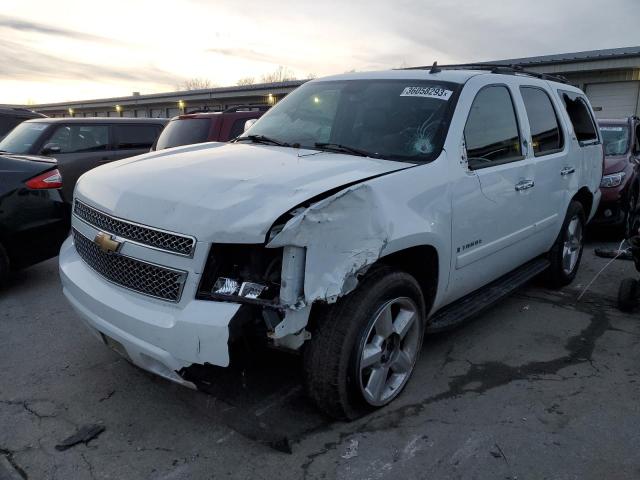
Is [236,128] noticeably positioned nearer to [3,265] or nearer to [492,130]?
[3,265]

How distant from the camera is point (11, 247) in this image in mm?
4758

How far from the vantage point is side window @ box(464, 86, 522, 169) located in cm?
338

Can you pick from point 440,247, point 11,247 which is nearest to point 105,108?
point 11,247

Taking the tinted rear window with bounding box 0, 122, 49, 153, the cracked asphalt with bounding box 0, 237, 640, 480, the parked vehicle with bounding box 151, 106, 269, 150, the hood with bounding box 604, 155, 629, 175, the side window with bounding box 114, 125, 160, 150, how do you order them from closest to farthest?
the cracked asphalt with bounding box 0, 237, 640, 480
the hood with bounding box 604, 155, 629, 175
the parked vehicle with bounding box 151, 106, 269, 150
the tinted rear window with bounding box 0, 122, 49, 153
the side window with bounding box 114, 125, 160, 150

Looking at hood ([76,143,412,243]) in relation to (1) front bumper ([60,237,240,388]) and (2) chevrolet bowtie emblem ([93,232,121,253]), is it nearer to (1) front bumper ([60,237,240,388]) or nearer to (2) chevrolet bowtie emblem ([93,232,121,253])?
(2) chevrolet bowtie emblem ([93,232,121,253])

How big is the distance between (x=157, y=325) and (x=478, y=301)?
2274 mm

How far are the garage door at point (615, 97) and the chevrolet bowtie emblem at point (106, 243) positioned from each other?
18276 mm

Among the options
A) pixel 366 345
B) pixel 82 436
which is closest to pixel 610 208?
pixel 366 345

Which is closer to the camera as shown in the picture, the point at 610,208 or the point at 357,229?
the point at 357,229

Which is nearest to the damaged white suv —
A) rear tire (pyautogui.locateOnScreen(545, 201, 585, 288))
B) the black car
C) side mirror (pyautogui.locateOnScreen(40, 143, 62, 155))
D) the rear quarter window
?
rear tire (pyautogui.locateOnScreen(545, 201, 585, 288))

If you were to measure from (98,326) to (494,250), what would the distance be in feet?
8.53

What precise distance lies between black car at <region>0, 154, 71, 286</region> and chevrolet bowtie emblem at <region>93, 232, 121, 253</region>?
2.60 m

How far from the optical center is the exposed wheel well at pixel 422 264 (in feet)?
9.63

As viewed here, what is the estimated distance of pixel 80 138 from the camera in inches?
336
